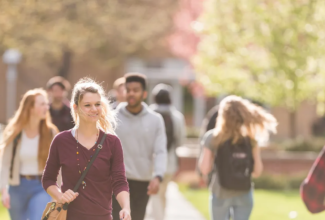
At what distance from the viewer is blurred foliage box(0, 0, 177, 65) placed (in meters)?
17.2

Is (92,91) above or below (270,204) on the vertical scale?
above

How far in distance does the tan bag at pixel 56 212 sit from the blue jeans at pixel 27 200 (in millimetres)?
2327

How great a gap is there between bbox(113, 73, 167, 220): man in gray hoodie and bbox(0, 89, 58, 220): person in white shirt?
2.65ft

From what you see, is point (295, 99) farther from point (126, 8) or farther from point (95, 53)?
point (95, 53)

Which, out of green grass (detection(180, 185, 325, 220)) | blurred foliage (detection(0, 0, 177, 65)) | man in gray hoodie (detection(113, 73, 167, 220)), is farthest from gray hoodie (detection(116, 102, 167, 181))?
blurred foliage (detection(0, 0, 177, 65))

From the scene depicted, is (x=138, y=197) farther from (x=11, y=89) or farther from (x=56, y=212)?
(x=11, y=89)

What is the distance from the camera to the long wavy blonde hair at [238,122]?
261 inches

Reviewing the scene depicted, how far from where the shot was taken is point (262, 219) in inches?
456

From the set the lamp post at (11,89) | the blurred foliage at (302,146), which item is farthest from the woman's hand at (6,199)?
the lamp post at (11,89)

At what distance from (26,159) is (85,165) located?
2.49 meters

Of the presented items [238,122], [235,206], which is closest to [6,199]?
[235,206]

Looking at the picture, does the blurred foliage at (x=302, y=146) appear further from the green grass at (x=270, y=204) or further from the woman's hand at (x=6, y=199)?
the woman's hand at (x=6, y=199)

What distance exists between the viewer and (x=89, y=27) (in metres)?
20.1

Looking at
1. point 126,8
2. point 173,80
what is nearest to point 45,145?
point 126,8
